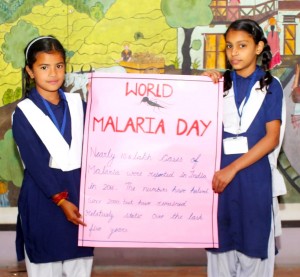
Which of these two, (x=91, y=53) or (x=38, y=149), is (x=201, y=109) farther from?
(x=91, y=53)

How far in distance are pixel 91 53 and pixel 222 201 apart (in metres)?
1.98

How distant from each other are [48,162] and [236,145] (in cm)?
98

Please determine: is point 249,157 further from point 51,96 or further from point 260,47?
point 51,96

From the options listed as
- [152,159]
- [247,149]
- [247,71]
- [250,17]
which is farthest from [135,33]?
[247,149]

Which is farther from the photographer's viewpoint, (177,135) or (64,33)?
(64,33)

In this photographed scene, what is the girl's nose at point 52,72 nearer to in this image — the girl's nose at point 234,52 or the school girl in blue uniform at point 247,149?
the school girl in blue uniform at point 247,149

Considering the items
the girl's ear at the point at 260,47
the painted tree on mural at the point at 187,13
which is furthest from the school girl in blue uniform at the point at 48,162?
the painted tree on mural at the point at 187,13

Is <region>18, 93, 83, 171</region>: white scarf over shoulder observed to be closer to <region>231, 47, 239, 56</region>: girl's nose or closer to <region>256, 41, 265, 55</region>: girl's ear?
<region>231, 47, 239, 56</region>: girl's nose

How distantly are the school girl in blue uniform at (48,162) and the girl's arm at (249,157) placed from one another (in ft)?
2.44

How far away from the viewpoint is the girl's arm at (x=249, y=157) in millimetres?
4258

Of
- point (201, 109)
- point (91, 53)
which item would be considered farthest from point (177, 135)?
point (91, 53)

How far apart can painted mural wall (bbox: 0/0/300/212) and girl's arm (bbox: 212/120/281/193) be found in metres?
1.74

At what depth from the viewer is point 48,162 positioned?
4.20 metres

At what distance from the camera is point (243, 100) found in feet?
14.4
